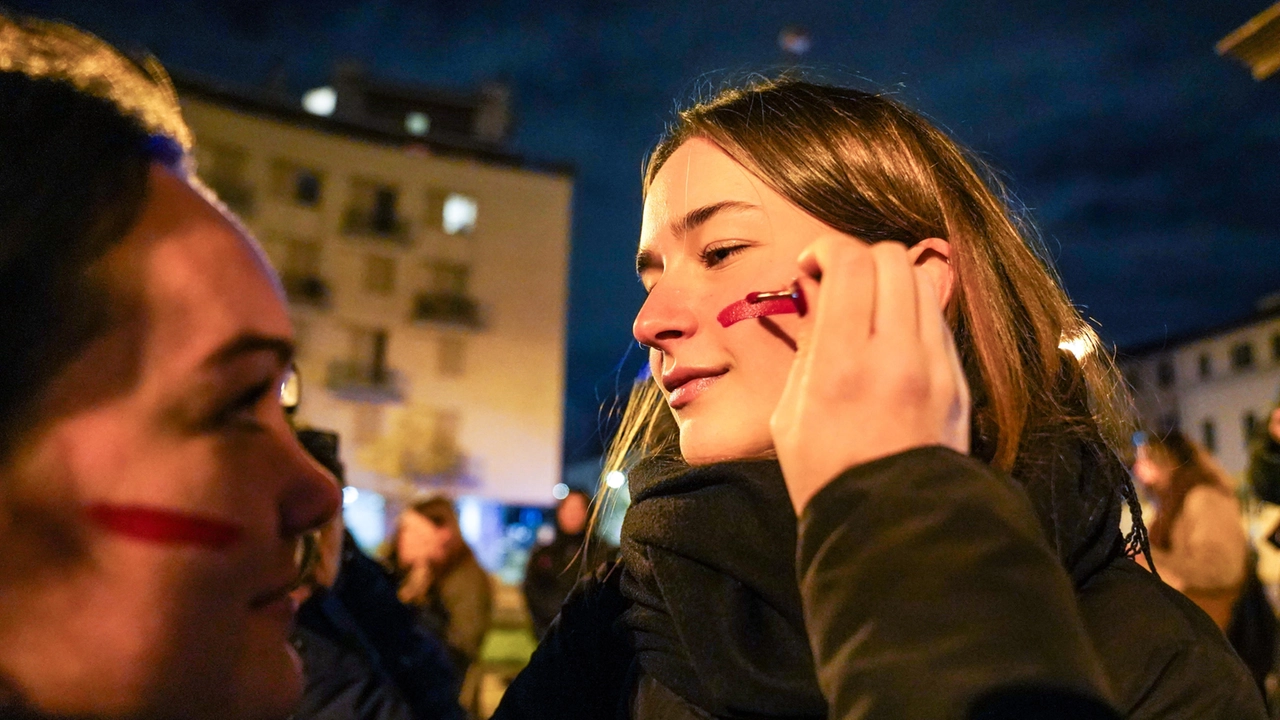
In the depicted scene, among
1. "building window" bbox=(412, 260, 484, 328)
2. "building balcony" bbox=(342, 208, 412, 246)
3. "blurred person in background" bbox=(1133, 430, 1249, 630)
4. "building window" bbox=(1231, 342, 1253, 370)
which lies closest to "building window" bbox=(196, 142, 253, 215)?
"building balcony" bbox=(342, 208, 412, 246)

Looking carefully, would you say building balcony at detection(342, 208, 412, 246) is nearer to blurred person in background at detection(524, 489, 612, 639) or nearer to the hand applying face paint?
blurred person in background at detection(524, 489, 612, 639)

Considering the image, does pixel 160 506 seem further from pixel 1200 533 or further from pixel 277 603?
pixel 1200 533

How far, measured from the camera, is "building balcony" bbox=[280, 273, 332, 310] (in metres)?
25.6

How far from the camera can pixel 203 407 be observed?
703 millimetres

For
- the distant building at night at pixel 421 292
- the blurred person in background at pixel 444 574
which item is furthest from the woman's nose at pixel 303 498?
the distant building at night at pixel 421 292

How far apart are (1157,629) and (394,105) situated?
32721 millimetres

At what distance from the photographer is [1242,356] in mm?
40125

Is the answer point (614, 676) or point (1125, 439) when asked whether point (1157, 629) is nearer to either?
point (1125, 439)

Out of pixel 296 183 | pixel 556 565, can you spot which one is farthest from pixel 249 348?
pixel 296 183

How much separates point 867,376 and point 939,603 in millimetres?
223

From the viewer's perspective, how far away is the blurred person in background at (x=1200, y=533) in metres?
3.81

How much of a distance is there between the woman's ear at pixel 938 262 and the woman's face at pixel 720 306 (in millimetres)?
174

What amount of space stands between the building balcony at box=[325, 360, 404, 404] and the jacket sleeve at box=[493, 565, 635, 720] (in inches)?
1025

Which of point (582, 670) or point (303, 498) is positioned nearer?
point (303, 498)
